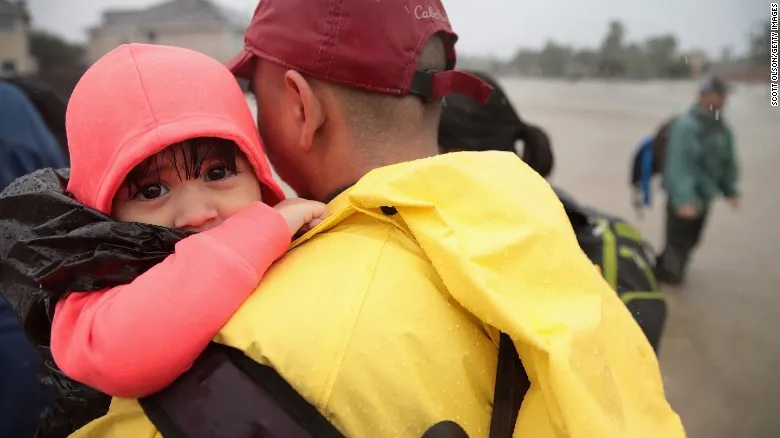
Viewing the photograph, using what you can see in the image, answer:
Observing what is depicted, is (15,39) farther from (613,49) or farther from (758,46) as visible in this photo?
(613,49)

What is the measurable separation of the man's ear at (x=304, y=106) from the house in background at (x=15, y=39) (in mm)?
2514

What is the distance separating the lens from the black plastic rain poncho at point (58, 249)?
87 cm

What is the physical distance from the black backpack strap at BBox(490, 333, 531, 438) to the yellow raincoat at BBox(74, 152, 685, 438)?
0.02 m

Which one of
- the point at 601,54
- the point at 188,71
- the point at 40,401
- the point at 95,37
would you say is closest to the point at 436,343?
the point at 188,71

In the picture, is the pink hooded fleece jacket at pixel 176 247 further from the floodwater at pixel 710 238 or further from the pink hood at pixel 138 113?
the floodwater at pixel 710 238

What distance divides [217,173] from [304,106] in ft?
0.66

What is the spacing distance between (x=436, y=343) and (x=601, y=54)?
639 cm

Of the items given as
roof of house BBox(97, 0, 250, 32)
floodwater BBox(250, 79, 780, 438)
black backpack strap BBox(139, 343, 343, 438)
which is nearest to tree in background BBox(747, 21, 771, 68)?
floodwater BBox(250, 79, 780, 438)

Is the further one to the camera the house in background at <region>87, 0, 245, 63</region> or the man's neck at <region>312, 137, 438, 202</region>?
the house in background at <region>87, 0, 245, 63</region>


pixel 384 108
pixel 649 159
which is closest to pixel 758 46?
pixel 649 159

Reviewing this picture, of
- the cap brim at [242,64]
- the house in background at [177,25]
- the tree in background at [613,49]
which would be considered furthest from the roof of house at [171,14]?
the tree in background at [613,49]

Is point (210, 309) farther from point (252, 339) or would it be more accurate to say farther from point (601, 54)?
point (601, 54)

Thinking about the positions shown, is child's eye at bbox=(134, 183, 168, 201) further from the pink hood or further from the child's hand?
the child's hand

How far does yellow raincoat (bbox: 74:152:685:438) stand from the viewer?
30.6 inches
